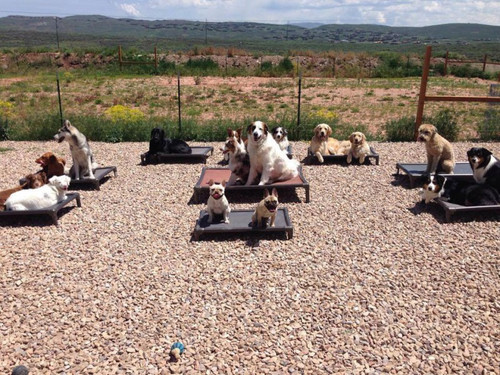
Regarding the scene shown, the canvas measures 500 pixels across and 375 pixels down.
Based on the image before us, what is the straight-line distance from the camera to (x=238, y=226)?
6531mm

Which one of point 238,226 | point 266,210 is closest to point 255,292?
point 266,210

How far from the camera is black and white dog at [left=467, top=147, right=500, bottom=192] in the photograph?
281 inches

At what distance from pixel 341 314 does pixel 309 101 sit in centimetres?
1714

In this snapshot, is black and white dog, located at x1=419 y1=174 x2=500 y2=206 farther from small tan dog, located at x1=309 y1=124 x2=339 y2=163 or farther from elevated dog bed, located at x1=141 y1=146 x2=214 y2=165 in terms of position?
elevated dog bed, located at x1=141 y1=146 x2=214 y2=165

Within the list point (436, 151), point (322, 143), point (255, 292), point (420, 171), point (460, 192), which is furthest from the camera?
point (322, 143)

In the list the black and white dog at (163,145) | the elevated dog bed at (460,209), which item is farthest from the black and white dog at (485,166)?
the black and white dog at (163,145)

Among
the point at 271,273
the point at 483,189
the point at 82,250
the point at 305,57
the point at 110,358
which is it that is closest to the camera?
the point at 110,358

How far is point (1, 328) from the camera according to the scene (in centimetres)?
455

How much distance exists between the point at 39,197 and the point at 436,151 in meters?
7.32

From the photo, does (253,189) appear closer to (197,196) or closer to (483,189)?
(197,196)

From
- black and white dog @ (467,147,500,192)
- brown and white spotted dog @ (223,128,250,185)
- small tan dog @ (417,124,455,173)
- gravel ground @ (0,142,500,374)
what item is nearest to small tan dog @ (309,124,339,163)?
small tan dog @ (417,124,455,173)

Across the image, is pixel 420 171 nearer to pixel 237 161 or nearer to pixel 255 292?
pixel 237 161

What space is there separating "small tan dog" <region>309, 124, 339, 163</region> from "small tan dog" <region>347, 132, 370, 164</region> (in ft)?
1.66

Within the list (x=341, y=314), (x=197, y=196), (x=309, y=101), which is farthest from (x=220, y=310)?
(x=309, y=101)
